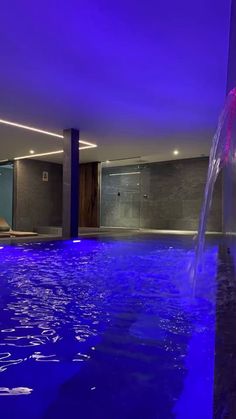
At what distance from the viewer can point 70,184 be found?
9500 mm

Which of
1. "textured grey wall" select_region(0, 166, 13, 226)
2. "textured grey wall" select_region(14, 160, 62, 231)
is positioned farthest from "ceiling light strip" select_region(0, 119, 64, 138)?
"textured grey wall" select_region(0, 166, 13, 226)

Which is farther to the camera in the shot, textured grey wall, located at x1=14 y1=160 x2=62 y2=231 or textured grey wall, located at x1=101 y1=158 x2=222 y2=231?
textured grey wall, located at x1=14 y1=160 x2=62 y2=231

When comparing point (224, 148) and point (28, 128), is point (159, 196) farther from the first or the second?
point (224, 148)

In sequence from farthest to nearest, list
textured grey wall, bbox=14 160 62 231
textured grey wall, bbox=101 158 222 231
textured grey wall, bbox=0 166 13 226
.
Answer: textured grey wall, bbox=0 166 13 226 < textured grey wall, bbox=14 160 62 231 < textured grey wall, bbox=101 158 222 231

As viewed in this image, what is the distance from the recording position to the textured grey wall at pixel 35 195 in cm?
1512

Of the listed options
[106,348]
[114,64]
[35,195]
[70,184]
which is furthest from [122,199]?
[106,348]

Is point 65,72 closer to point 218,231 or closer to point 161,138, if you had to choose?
point 161,138

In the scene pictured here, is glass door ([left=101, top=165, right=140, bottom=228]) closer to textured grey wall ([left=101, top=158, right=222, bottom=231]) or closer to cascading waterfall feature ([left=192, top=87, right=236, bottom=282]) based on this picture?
textured grey wall ([left=101, top=158, right=222, bottom=231])

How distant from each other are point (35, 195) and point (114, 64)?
36.3 ft

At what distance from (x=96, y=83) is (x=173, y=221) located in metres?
9.87

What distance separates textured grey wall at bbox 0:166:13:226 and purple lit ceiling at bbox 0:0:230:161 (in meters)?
7.94

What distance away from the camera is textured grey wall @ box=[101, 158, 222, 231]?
1435 cm

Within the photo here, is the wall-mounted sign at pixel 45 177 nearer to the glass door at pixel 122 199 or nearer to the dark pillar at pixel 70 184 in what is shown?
the glass door at pixel 122 199

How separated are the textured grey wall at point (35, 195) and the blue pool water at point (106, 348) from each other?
11.7 meters
